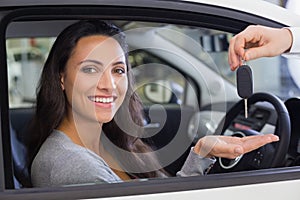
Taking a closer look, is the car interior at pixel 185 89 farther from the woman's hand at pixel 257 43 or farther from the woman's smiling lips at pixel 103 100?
the woman's smiling lips at pixel 103 100

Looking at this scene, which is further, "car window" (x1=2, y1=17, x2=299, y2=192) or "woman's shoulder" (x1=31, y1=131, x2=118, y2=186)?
"car window" (x1=2, y1=17, x2=299, y2=192)

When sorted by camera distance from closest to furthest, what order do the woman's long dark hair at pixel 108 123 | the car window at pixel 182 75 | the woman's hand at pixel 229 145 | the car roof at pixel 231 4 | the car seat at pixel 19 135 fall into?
the car roof at pixel 231 4 → the woman's hand at pixel 229 145 → the woman's long dark hair at pixel 108 123 → the car window at pixel 182 75 → the car seat at pixel 19 135

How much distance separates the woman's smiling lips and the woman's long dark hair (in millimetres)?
68

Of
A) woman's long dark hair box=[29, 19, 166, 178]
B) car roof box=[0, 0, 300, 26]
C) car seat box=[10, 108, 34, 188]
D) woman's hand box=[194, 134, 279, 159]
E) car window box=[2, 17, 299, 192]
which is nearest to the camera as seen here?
car roof box=[0, 0, 300, 26]

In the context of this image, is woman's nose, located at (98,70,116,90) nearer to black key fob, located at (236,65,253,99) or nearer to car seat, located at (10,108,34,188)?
black key fob, located at (236,65,253,99)

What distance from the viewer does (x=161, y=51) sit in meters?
2.79

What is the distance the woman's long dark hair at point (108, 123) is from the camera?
1.69 m

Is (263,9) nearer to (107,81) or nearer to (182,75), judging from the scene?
(107,81)

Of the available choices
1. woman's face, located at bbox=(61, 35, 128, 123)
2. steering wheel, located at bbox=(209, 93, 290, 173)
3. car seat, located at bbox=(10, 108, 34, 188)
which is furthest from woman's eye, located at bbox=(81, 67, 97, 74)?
car seat, located at bbox=(10, 108, 34, 188)

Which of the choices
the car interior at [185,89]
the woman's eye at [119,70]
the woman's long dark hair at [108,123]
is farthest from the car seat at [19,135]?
the woman's eye at [119,70]

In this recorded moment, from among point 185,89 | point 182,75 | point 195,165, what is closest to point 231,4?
point 195,165

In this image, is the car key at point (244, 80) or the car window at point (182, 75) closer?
the car key at point (244, 80)

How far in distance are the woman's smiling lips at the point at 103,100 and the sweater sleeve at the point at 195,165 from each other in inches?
11.6

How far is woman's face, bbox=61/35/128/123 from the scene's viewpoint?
1.61m
